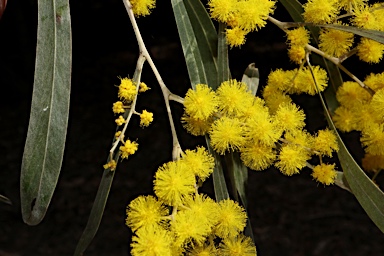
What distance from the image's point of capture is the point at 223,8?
85 cm

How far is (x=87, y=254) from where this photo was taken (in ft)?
6.93

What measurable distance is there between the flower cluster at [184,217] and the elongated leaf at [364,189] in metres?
0.17

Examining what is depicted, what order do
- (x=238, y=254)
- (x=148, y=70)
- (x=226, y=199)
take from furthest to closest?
(x=148, y=70), (x=226, y=199), (x=238, y=254)

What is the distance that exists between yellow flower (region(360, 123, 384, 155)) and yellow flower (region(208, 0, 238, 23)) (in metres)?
Answer: 0.26

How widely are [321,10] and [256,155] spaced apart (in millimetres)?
223

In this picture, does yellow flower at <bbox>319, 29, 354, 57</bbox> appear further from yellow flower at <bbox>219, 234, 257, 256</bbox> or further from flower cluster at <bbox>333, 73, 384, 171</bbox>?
yellow flower at <bbox>219, 234, 257, 256</bbox>

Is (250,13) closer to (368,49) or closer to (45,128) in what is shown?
(368,49)

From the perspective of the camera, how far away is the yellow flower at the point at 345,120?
0.97 meters

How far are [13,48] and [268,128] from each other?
1.62 metres

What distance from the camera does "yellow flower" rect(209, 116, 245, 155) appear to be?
0.78 metres

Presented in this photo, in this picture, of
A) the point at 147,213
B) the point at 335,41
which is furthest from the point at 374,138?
the point at 147,213

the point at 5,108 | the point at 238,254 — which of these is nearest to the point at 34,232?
the point at 5,108

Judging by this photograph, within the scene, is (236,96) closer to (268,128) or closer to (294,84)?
(268,128)

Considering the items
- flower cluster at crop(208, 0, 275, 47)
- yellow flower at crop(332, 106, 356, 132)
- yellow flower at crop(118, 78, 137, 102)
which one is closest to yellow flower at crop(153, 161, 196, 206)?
yellow flower at crop(118, 78, 137, 102)
